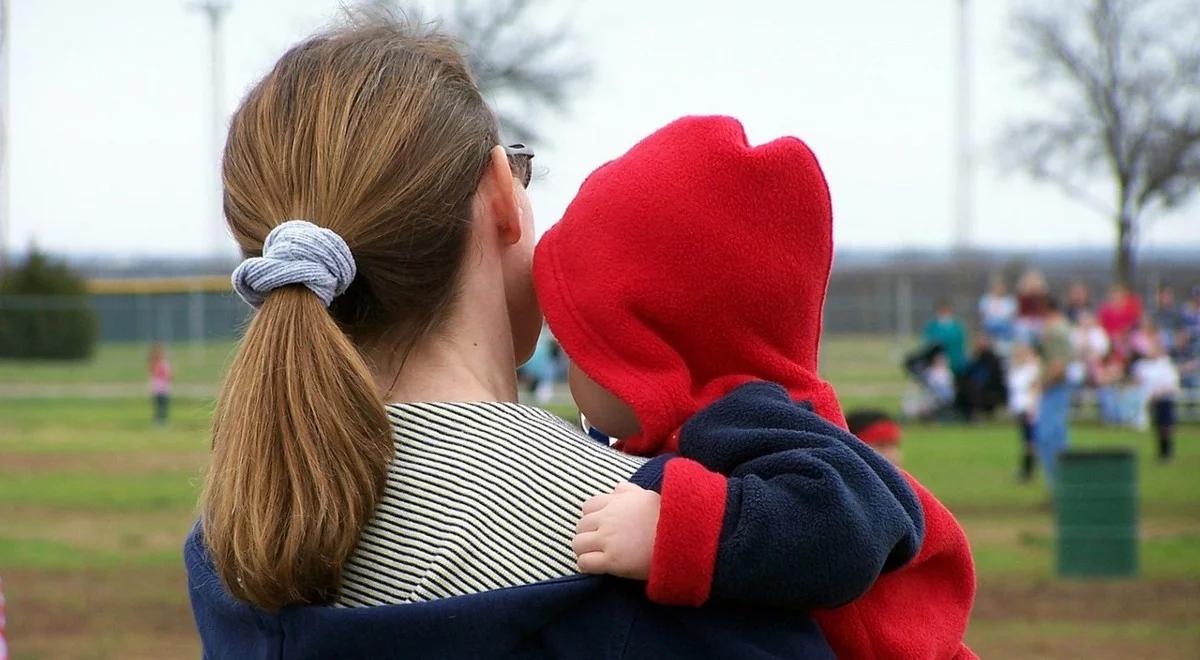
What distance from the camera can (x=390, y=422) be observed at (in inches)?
60.6

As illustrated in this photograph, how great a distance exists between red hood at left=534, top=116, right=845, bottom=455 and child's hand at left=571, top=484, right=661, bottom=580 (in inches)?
6.7

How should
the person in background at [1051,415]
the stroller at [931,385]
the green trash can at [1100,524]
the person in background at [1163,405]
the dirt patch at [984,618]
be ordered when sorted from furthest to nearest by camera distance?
the stroller at [931,385] → the person in background at [1163,405] → the person in background at [1051,415] → the green trash can at [1100,524] → the dirt patch at [984,618]

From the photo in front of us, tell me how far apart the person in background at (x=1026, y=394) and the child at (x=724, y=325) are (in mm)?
12905

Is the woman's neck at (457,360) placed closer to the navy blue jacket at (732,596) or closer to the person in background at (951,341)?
the navy blue jacket at (732,596)

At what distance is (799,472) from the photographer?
1.51m

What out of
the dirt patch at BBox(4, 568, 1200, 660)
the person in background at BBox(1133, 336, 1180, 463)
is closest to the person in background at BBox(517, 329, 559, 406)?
the person in background at BBox(1133, 336, 1180, 463)

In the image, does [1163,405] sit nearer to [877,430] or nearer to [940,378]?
[940,378]

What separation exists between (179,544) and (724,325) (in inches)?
411

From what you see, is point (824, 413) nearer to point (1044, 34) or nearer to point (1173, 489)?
point (1173, 489)

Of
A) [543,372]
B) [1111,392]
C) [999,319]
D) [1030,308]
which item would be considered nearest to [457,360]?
[1111,392]

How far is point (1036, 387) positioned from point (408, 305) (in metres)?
14.3

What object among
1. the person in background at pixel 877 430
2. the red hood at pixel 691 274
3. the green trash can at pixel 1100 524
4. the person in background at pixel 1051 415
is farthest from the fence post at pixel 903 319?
the red hood at pixel 691 274

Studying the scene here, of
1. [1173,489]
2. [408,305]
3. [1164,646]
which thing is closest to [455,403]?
[408,305]

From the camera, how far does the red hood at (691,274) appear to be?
1618 millimetres
